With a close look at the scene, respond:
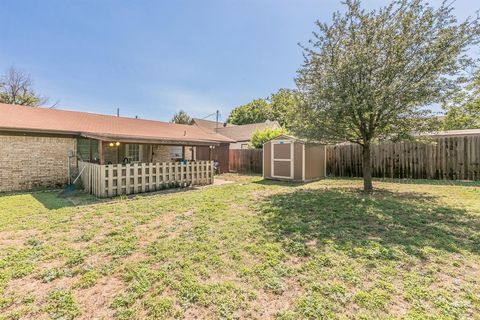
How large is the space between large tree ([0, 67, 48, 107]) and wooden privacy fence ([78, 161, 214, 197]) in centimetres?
2355

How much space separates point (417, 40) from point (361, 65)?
1663mm

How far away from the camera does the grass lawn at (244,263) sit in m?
2.27

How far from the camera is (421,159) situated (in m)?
10.5

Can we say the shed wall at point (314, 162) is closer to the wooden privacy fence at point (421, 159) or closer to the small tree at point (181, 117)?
the wooden privacy fence at point (421, 159)

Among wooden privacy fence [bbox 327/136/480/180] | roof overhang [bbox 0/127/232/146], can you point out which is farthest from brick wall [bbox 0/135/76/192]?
wooden privacy fence [bbox 327/136/480/180]

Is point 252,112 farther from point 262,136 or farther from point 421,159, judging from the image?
point 421,159

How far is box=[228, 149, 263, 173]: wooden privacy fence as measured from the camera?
15.9 metres

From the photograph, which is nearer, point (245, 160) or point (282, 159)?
point (282, 159)

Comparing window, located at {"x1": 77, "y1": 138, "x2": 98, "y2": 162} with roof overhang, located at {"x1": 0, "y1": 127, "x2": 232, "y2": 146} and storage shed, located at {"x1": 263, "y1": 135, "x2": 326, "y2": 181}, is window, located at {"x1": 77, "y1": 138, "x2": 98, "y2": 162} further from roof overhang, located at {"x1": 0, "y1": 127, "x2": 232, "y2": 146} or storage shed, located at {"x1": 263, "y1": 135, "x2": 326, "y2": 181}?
storage shed, located at {"x1": 263, "y1": 135, "x2": 326, "y2": 181}

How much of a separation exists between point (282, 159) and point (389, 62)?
240 inches

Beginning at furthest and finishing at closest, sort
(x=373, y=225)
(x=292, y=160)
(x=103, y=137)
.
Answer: (x=292, y=160), (x=103, y=137), (x=373, y=225)

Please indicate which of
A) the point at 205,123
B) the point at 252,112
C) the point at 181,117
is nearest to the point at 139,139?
the point at 205,123

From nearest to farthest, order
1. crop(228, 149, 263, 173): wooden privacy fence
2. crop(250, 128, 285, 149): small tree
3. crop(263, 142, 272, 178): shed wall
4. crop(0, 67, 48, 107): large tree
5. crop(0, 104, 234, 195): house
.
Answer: crop(0, 104, 234, 195): house < crop(263, 142, 272, 178): shed wall < crop(228, 149, 263, 173): wooden privacy fence < crop(250, 128, 285, 149): small tree < crop(0, 67, 48, 107): large tree

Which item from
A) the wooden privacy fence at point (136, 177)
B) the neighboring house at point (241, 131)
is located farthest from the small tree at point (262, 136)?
the wooden privacy fence at point (136, 177)
